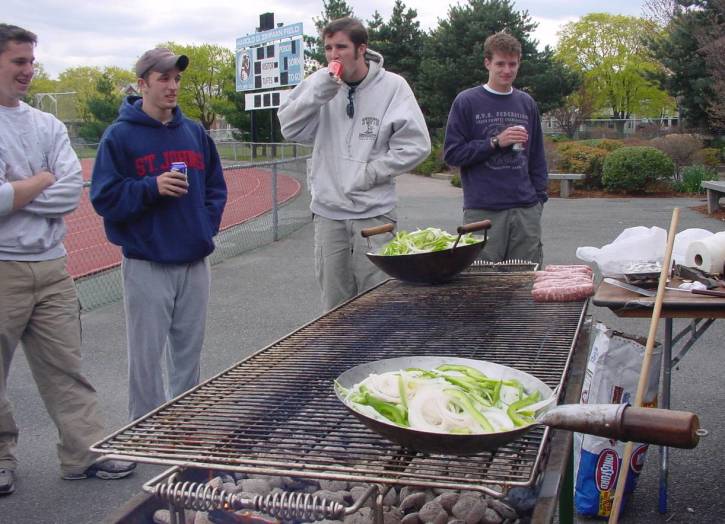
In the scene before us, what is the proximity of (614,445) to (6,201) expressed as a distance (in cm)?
325

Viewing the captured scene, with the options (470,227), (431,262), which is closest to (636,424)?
(470,227)

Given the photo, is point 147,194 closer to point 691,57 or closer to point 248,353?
point 248,353


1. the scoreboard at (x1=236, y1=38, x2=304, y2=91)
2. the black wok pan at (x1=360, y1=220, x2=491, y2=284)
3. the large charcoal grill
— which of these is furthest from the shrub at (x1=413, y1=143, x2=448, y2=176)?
the large charcoal grill

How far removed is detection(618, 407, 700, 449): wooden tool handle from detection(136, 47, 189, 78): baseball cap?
3125mm

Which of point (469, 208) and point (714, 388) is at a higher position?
point (469, 208)

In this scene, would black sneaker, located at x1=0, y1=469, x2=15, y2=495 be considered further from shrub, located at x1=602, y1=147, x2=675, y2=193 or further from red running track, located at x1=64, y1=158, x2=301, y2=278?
shrub, located at x1=602, y1=147, x2=675, y2=193

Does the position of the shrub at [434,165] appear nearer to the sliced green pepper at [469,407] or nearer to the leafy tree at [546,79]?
the leafy tree at [546,79]

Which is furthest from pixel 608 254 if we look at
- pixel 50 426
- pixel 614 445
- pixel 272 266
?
pixel 272 266

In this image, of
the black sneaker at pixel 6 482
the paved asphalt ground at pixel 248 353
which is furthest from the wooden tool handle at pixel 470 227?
the black sneaker at pixel 6 482

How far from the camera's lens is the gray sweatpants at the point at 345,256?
451 centimetres

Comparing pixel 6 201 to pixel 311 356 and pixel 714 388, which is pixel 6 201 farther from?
pixel 714 388

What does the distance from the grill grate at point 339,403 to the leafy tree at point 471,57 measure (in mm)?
28310

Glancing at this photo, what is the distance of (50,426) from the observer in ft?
16.2

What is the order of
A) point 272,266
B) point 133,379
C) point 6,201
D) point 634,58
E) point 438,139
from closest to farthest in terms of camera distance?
point 6,201 < point 133,379 < point 272,266 < point 438,139 < point 634,58
